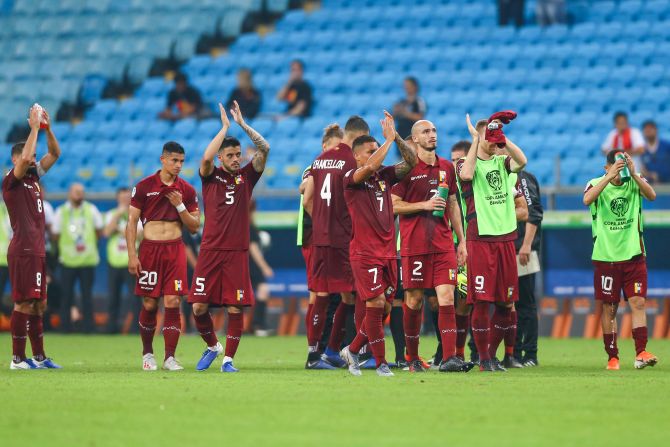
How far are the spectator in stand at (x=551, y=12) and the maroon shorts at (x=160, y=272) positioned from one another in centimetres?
1579

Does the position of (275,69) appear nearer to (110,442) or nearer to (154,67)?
(154,67)

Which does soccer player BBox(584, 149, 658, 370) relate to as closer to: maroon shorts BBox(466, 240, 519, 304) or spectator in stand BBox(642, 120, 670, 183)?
maroon shorts BBox(466, 240, 519, 304)

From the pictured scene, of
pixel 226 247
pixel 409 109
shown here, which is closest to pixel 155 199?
pixel 226 247

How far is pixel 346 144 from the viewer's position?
519 inches

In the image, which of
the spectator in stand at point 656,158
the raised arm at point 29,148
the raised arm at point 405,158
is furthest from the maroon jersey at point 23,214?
the spectator in stand at point 656,158

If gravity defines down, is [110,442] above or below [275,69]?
below

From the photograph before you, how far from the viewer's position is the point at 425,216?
1244cm

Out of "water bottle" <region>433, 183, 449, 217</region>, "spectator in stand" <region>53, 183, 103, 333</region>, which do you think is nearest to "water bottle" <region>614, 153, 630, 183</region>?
"water bottle" <region>433, 183, 449, 217</region>

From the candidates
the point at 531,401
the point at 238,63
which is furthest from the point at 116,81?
the point at 531,401

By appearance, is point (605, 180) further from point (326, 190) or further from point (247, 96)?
point (247, 96)

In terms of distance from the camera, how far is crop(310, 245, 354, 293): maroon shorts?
519 inches

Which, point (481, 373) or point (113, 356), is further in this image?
point (113, 356)

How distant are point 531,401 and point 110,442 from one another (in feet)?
11.2

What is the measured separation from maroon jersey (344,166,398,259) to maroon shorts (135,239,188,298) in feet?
6.66
